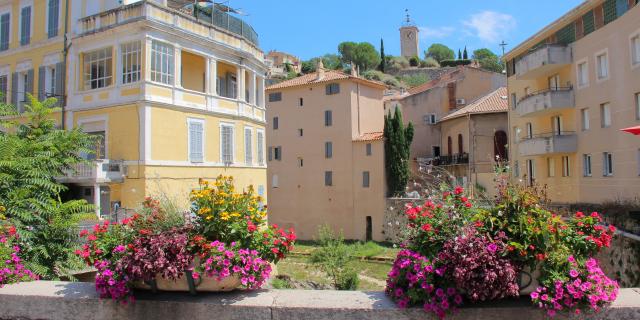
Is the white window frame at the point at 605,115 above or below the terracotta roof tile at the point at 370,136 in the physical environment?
below

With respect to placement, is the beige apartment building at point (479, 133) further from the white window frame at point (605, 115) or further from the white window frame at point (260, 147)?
the white window frame at point (260, 147)

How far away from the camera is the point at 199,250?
404cm

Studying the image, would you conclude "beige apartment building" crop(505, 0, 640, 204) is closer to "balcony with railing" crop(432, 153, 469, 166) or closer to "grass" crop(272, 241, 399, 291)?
"balcony with railing" crop(432, 153, 469, 166)

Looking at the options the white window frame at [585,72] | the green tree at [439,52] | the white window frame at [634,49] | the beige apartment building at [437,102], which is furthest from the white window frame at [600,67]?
the green tree at [439,52]

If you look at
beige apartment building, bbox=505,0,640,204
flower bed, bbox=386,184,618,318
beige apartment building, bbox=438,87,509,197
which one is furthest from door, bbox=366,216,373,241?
flower bed, bbox=386,184,618,318

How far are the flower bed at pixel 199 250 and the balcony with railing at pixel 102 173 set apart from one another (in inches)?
815

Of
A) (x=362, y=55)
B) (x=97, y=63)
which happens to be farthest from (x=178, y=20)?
(x=362, y=55)

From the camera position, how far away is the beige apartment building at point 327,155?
145 feet

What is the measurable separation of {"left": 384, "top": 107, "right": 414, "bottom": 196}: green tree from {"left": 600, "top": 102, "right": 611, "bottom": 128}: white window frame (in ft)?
54.7

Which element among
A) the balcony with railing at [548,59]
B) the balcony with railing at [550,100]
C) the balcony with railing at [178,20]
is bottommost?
the balcony with railing at [550,100]

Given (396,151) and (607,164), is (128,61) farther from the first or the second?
(607,164)

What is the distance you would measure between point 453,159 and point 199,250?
44.8m

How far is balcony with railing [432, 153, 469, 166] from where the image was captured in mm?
45219

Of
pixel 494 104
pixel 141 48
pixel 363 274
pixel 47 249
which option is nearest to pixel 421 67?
pixel 494 104
